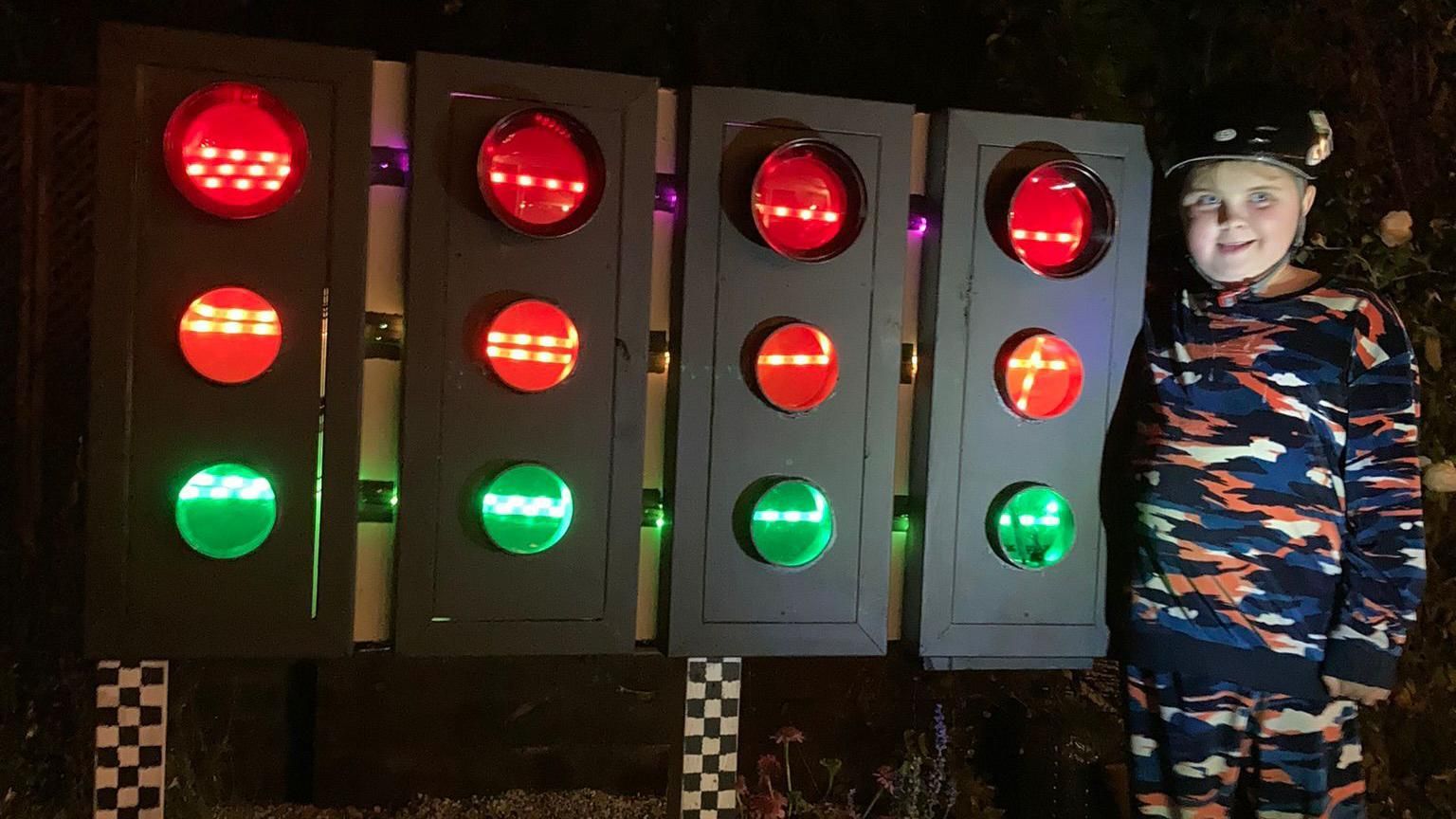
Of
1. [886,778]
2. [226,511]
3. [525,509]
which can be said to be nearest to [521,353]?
[525,509]

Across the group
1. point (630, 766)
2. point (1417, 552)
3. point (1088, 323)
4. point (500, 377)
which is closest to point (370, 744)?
point (630, 766)

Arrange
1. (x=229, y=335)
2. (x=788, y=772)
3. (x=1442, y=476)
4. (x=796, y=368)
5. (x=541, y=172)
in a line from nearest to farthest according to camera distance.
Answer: (x=229, y=335) → (x=541, y=172) → (x=796, y=368) → (x=1442, y=476) → (x=788, y=772)

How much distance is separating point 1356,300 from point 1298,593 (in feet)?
1.88

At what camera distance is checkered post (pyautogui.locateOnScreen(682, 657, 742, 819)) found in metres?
2.02

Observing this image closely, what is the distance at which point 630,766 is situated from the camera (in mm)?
2988

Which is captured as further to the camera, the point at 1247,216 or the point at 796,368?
the point at 1247,216

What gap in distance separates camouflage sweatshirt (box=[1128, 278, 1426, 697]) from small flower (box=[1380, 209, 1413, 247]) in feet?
2.09

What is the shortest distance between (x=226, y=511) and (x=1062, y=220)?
162 centimetres

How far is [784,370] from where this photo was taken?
6.10ft

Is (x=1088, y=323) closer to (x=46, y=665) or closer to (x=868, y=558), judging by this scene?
(x=868, y=558)

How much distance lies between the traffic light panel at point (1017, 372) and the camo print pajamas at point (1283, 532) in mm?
163

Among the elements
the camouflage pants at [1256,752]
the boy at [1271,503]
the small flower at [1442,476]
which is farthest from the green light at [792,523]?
the small flower at [1442,476]

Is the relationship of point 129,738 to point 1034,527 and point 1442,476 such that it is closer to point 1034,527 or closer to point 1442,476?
point 1034,527

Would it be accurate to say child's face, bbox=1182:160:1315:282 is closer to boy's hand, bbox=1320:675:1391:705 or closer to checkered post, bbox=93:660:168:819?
boy's hand, bbox=1320:675:1391:705
